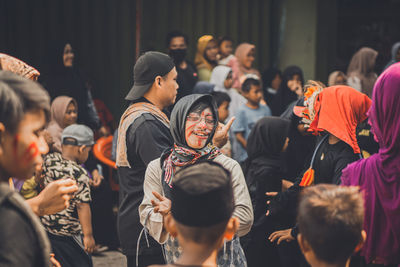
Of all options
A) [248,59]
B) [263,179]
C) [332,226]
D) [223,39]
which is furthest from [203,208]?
[223,39]

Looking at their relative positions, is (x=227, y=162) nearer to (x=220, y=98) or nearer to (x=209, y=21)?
(x=220, y=98)

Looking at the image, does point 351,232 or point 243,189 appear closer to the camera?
point 351,232

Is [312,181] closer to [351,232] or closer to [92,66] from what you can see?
[351,232]

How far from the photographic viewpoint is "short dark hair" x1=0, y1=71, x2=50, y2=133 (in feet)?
6.72

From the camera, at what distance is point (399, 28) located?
1023 centimetres

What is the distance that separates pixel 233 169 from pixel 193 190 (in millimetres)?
916

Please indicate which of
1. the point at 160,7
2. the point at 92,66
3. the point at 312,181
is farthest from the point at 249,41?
the point at 312,181

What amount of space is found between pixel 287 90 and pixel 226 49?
128cm

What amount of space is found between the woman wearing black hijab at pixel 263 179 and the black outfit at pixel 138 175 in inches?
42.3

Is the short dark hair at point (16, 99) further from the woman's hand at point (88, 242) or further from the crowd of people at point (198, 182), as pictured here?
the woman's hand at point (88, 242)

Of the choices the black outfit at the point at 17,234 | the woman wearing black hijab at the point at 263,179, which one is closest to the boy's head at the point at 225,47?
the woman wearing black hijab at the point at 263,179

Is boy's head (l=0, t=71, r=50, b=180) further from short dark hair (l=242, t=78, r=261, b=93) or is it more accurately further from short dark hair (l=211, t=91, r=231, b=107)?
short dark hair (l=242, t=78, r=261, b=93)

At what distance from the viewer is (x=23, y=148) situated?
2.10 meters

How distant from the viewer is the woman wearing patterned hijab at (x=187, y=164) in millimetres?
3162
